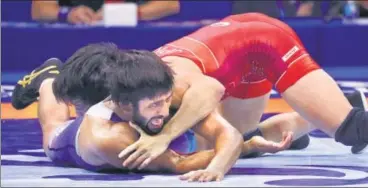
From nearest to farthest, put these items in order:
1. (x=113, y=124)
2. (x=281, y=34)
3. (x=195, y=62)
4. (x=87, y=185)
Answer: (x=87, y=185) → (x=113, y=124) → (x=195, y=62) → (x=281, y=34)

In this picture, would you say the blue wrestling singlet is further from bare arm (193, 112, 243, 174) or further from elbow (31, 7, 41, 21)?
elbow (31, 7, 41, 21)

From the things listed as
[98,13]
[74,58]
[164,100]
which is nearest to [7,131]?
[74,58]

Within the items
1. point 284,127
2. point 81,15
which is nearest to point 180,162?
point 284,127

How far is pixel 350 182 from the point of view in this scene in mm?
3881

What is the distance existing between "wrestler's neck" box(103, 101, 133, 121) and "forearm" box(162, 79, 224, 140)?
14cm

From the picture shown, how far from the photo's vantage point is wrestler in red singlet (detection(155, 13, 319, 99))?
446cm

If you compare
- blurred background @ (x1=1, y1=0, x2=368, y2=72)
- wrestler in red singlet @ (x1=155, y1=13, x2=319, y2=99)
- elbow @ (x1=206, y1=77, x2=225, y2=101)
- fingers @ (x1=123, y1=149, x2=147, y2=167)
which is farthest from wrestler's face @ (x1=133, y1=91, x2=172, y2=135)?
blurred background @ (x1=1, y1=0, x2=368, y2=72)

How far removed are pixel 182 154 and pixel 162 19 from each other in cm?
434

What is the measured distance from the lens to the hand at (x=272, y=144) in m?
3.90

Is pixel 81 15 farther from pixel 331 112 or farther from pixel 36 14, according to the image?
pixel 331 112

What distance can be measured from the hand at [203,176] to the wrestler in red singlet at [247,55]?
24.4 inches

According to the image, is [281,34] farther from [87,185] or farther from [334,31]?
[334,31]

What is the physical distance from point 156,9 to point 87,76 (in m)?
4.16

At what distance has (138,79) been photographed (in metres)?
3.94
